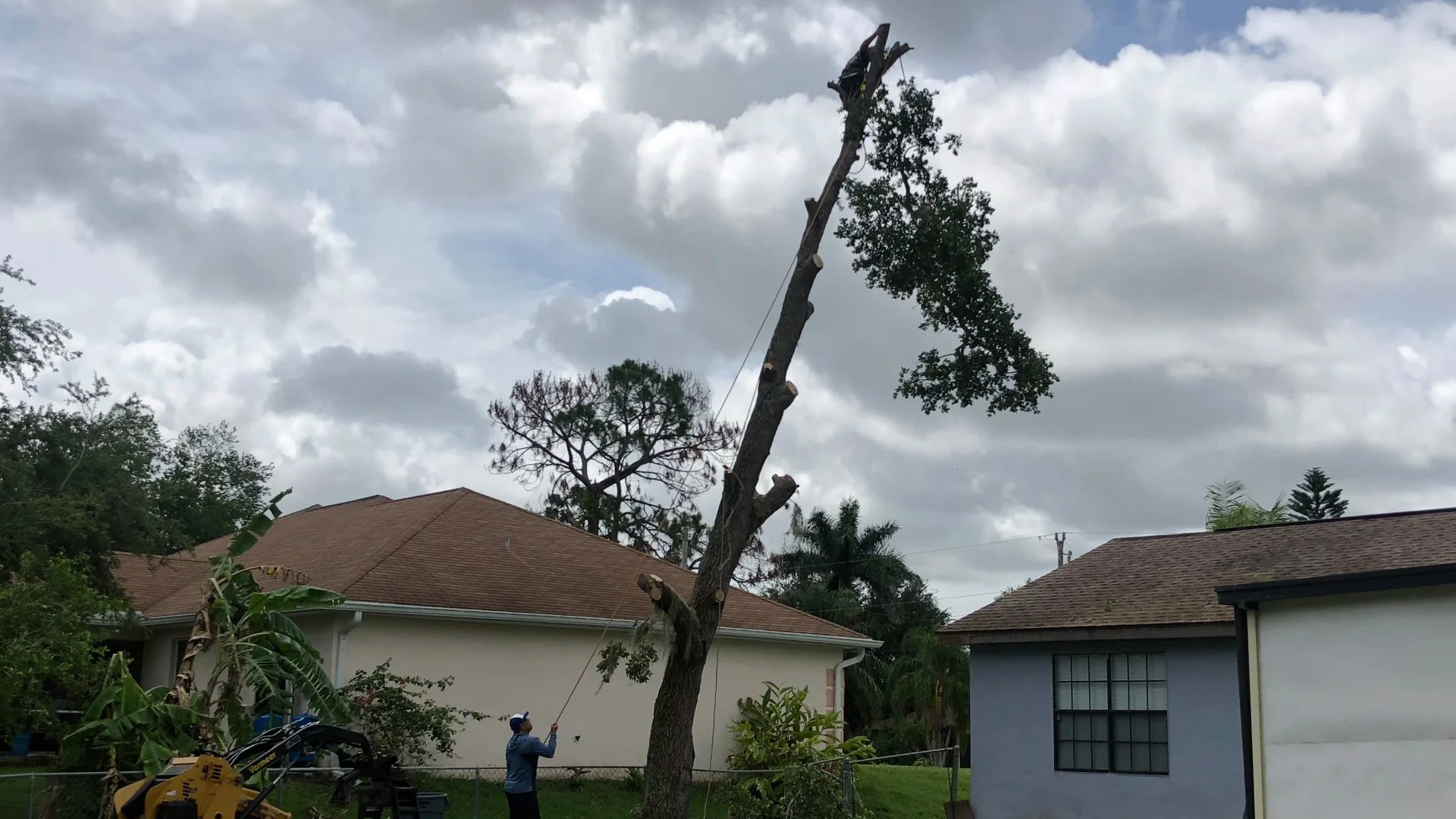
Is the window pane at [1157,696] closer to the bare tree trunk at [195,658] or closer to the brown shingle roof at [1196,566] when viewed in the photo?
the brown shingle roof at [1196,566]

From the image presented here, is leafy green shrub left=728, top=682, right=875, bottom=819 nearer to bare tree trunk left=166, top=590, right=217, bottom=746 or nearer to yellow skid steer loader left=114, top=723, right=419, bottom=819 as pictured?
yellow skid steer loader left=114, top=723, right=419, bottom=819

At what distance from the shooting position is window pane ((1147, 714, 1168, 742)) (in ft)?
52.1

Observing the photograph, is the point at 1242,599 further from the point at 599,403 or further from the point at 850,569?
the point at 850,569

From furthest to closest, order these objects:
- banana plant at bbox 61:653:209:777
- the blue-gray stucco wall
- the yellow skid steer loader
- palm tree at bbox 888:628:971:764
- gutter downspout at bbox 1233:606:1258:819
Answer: palm tree at bbox 888:628:971:764, the blue-gray stucco wall, banana plant at bbox 61:653:209:777, gutter downspout at bbox 1233:606:1258:819, the yellow skid steer loader

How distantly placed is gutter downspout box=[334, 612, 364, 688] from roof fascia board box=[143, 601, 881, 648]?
0.53ft

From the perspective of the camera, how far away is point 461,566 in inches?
806

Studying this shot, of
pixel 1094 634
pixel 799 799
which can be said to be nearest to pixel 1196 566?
pixel 1094 634

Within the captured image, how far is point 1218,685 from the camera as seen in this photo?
15.4m

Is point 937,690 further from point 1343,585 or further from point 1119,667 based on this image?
point 1343,585

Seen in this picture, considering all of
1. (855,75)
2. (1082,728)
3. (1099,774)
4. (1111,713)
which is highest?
(855,75)

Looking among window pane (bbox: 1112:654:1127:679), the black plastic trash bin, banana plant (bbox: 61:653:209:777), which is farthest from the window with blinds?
banana plant (bbox: 61:653:209:777)

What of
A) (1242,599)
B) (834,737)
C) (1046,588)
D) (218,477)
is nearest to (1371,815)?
(1242,599)

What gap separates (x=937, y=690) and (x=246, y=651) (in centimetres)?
2899

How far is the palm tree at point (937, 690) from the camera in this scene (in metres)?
39.8
